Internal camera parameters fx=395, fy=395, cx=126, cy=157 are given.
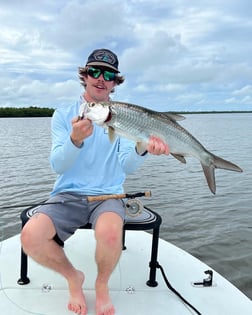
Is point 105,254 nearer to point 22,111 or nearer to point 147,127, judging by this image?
point 147,127

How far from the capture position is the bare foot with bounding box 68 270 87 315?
9.93 ft

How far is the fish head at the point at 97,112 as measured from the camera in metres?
2.95

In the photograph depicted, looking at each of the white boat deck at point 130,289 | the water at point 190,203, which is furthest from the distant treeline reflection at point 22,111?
the white boat deck at point 130,289

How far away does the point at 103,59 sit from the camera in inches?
142

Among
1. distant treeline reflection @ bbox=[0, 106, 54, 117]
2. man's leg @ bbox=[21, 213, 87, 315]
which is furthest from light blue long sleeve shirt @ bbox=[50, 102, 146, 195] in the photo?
distant treeline reflection @ bbox=[0, 106, 54, 117]

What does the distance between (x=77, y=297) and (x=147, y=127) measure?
1.44m

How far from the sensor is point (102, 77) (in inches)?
143

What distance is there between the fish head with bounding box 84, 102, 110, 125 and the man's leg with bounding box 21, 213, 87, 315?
878 millimetres

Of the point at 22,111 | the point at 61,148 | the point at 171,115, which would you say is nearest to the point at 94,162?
the point at 61,148

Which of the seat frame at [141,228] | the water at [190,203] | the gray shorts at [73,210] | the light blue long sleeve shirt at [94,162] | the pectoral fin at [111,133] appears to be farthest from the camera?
the water at [190,203]

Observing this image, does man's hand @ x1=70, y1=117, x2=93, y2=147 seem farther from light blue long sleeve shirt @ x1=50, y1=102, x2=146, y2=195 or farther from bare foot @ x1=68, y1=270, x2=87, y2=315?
bare foot @ x1=68, y1=270, x2=87, y2=315

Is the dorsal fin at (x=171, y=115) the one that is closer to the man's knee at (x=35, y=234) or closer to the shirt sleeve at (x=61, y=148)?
the shirt sleeve at (x=61, y=148)

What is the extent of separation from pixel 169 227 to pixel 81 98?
14.6 ft

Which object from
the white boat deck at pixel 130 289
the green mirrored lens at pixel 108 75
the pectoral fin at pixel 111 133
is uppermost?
the green mirrored lens at pixel 108 75
